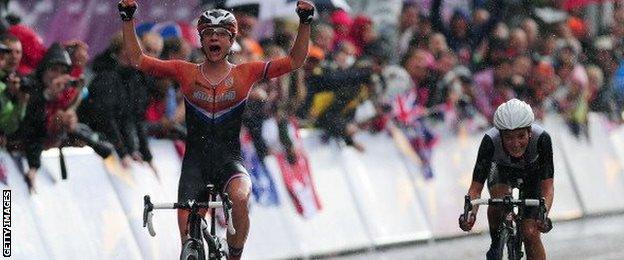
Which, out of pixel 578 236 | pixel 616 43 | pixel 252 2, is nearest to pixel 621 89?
pixel 616 43

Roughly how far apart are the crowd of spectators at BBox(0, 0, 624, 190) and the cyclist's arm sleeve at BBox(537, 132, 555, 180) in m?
3.92

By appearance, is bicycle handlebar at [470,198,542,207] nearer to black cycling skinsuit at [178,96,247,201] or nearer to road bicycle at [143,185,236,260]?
road bicycle at [143,185,236,260]

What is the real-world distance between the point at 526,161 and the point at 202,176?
220 centimetres

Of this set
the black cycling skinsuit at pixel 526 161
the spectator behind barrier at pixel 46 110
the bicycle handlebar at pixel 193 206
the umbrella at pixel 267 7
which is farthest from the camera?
the umbrella at pixel 267 7

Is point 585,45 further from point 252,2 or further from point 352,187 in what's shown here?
point 252,2

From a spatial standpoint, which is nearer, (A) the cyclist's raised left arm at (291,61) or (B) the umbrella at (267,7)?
(A) the cyclist's raised left arm at (291,61)

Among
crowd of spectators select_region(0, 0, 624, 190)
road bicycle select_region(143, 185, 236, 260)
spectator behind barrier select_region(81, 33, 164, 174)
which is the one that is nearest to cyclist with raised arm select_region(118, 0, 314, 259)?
road bicycle select_region(143, 185, 236, 260)

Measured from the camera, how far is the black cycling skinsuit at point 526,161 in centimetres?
1397

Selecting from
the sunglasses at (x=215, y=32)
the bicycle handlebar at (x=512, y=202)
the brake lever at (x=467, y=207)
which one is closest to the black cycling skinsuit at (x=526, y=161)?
the bicycle handlebar at (x=512, y=202)

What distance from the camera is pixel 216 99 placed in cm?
1409

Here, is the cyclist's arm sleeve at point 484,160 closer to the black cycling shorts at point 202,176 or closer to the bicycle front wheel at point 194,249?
the black cycling shorts at point 202,176

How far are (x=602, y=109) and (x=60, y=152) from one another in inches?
428

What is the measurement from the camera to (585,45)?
25.0 metres

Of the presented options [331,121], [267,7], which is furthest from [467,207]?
[331,121]
